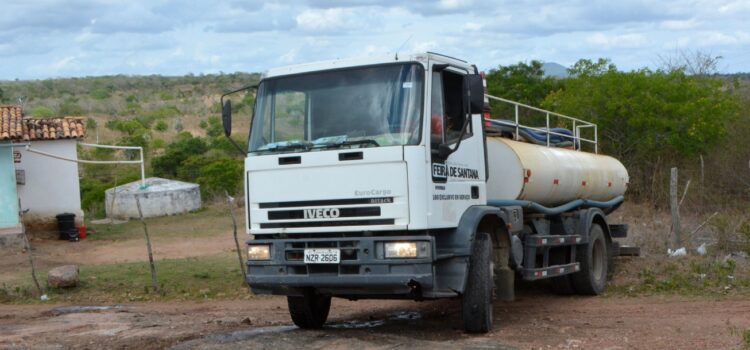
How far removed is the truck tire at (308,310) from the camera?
38.0 feet

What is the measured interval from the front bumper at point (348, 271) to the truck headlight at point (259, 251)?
4cm

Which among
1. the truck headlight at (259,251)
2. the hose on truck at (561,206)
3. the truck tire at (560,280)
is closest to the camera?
the truck headlight at (259,251)

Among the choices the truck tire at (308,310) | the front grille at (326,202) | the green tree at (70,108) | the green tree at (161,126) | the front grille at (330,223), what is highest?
the green tree at (70,108)

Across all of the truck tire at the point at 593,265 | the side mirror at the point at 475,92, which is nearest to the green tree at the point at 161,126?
the truck tire at the point at 593,265

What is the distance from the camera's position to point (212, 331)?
1171 centimetres

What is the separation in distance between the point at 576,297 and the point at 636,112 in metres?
15.5

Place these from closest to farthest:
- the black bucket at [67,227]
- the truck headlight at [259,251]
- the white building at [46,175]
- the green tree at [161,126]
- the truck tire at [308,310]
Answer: the truck headlight at [259,251], the truck tire at [308,310], the black bucket at [67,227], the white building at [46,175], the green tree at [161,126]

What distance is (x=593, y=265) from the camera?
15.2 meters

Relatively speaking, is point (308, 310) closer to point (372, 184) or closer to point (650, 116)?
point (372, 184)

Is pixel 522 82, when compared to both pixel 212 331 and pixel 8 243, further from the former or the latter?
pixel 212 331

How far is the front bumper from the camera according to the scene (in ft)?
32.7

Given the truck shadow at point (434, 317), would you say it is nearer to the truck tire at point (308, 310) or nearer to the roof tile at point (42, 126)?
the truck tire at point (308, 310)

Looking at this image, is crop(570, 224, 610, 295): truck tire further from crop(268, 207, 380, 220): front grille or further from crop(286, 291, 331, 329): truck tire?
crop(268, 207, 380, 220): front grille

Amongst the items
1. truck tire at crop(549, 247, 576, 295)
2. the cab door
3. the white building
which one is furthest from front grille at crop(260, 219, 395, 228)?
the white building
